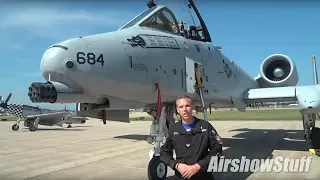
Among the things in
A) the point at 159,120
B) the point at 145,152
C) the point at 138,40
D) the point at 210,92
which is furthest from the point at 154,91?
the point at 145,152

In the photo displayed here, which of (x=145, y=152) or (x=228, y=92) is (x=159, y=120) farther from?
(x=228, y=92)

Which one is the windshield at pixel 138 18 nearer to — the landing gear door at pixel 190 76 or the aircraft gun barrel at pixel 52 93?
the landing gear door at pixel 190 76

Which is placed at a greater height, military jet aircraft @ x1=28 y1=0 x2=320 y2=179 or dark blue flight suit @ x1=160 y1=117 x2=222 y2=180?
military jet aircraft @ x1=28 y1=0 x2=320 y2=179

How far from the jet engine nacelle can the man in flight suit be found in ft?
36.6

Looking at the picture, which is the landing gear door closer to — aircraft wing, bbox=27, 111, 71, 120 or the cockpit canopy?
the cockpit canopy

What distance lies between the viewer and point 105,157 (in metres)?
8.77

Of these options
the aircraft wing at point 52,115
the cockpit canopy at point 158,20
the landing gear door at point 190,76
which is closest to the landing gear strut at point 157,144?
the landing gear door at point 190,76

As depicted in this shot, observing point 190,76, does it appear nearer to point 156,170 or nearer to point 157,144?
point 157,144

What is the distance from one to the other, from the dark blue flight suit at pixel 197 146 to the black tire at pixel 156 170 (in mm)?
2227

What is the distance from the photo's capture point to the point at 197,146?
3.18 meters

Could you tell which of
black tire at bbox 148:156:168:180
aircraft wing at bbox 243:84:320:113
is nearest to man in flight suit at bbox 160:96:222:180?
black tire at bbox 148:156:168:180

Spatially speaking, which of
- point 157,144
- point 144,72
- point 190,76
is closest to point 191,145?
point 157,144

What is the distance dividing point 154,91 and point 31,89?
8.50ft

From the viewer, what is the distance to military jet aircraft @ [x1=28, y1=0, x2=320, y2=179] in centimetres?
566
